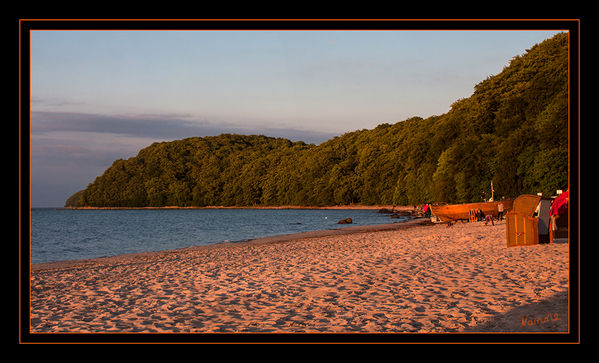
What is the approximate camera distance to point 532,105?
48812 mm

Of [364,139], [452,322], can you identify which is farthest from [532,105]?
[364,139]

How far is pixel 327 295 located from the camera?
8617 millimetres

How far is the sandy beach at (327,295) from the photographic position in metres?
6.62

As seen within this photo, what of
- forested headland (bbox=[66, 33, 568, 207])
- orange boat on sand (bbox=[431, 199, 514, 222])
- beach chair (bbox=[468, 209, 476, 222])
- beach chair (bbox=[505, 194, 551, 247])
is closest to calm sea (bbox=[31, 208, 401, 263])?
forested headland (bbox=[66, 33, 568, 207])

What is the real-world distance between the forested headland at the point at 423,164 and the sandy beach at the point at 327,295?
32.8 meters

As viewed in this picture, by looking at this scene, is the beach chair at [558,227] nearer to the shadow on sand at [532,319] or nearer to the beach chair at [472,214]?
the shadow on sand at [532,319]

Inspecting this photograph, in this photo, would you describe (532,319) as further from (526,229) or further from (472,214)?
(472,214)

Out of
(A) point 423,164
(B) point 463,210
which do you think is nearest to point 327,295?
(B) point 463,210

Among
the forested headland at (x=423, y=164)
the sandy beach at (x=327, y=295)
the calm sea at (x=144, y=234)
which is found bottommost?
the calm sea at (x=144, y=234)

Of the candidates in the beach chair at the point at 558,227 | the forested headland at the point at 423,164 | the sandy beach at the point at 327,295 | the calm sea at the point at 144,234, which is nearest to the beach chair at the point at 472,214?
the forested headland at the point at 423,164

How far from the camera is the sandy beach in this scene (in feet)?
21.7

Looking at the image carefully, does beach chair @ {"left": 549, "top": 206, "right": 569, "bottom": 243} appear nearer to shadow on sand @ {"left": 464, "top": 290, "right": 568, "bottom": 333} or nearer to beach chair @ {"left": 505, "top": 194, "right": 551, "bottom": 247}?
beach chair @ {"left": 505, "top": 194, "right": 551, "bottom": 247}

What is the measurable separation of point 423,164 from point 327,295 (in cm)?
7171
